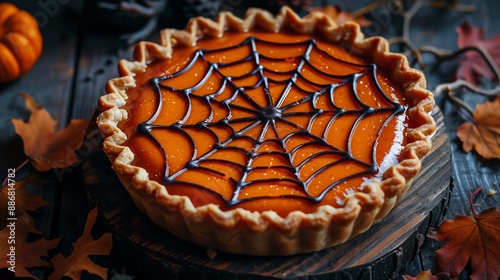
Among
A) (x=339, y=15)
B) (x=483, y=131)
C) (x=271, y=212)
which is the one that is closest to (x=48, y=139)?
(x=271, y=212)

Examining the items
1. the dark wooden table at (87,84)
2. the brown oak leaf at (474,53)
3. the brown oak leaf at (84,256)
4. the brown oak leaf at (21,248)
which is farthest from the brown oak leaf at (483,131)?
the brown oak leaf at (21,248)

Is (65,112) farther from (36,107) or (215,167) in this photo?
(215,167)

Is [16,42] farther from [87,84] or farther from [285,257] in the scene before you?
[285,257]

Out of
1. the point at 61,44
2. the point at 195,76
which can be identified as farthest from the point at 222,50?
the point at 61,44

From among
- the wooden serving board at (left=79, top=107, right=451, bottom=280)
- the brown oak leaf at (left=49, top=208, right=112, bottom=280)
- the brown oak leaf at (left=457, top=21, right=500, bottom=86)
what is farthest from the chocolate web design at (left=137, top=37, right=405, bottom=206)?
the brown oak leaf at (left=457, top=21, right=500, bottom=86)

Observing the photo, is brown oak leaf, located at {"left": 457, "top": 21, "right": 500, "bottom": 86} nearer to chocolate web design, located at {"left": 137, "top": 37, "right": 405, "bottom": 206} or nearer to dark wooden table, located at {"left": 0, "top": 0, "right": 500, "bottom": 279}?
dark wooden table, located at {"left": 0, "top": 0, "right": 500, "bottom": 279}

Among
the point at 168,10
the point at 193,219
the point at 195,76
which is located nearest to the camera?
the point at 193,219

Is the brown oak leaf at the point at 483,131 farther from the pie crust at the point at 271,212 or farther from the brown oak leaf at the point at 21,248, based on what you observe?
the brown oak leaf at the point at 21,248

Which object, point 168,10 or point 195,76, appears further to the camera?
point 168,10
